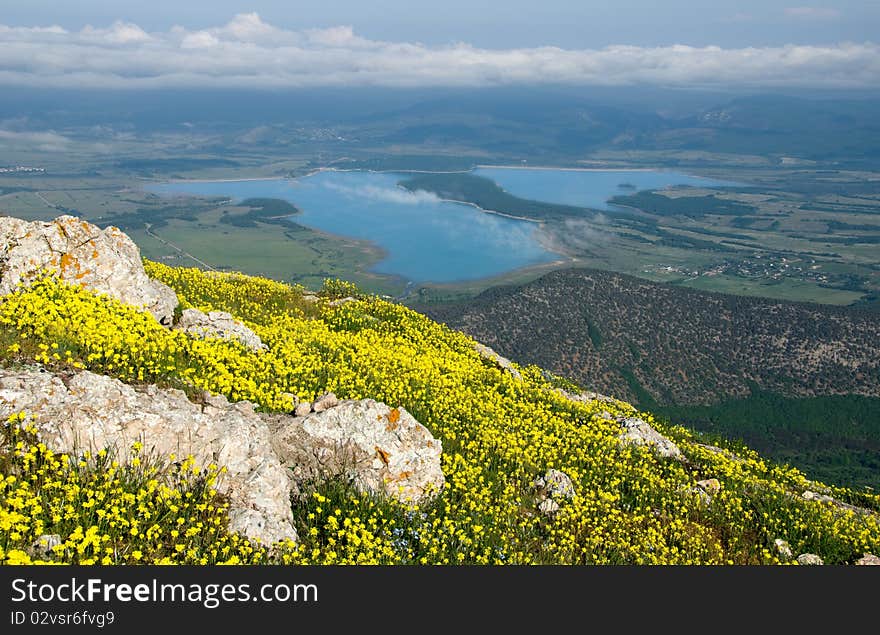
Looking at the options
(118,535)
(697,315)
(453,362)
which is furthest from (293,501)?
(697,315)

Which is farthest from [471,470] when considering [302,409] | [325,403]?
[302,409]

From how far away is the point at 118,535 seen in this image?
7.94 meters

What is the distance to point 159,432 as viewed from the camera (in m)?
9.83

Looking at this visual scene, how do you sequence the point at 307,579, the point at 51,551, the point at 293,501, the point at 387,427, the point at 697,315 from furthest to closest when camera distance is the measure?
the point at 697,315 → the point at 387,427 → the point at 293,501 → the point at 51,551 → the point at 307,579

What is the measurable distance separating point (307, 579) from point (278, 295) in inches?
731

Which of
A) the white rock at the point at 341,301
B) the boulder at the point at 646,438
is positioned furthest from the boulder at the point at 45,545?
the white rock at the point at 341,301

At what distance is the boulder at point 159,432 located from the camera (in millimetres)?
9148

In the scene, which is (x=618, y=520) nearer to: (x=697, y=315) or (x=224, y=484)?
(x=224, y=484)

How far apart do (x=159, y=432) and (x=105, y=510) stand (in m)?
1.85

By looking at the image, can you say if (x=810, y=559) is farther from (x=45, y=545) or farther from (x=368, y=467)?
(x=45, y=545)

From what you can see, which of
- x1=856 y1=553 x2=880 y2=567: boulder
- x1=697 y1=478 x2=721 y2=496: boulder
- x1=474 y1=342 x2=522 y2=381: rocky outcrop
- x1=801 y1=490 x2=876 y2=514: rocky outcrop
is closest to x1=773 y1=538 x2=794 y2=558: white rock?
x1=856 y1=553 x2=880 y2=567: boulder

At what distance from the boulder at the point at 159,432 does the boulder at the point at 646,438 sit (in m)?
10.1

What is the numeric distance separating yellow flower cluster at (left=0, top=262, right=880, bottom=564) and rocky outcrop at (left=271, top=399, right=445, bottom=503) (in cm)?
38

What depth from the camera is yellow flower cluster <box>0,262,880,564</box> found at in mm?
10172
